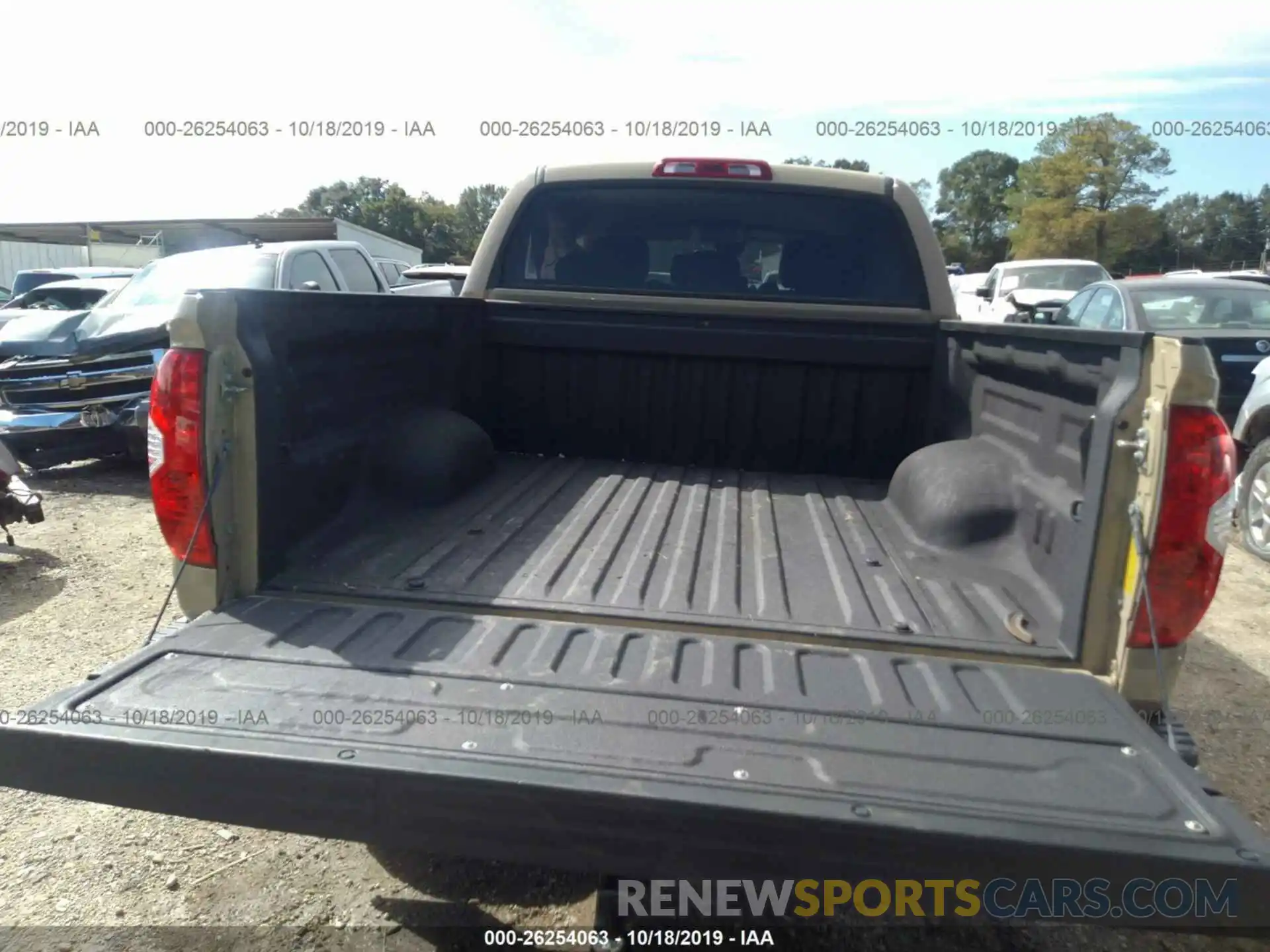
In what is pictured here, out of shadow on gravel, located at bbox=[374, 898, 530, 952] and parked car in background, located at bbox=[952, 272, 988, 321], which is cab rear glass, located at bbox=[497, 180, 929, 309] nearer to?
shadow on gravel, located at bbox=[374, 898, 530, 952]

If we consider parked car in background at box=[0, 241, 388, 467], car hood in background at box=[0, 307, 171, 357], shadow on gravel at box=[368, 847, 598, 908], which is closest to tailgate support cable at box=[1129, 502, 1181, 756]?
shadow on gravel at box=[368, 847, 598, 908]

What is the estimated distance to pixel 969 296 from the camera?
20.0 metres

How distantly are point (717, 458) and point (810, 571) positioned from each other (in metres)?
1.37

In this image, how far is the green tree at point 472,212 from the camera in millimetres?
67812

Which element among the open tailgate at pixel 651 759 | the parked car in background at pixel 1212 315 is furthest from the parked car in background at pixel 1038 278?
the open tailgate at pixel 651 759

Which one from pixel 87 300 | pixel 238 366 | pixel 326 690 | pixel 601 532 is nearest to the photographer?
pixel 326 690

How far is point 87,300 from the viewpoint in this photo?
1295 cm

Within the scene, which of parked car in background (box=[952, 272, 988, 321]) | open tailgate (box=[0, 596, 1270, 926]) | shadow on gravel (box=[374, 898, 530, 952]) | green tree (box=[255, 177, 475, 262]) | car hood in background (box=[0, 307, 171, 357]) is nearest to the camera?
open tailgate (box=[0, 596, 1270, 926])

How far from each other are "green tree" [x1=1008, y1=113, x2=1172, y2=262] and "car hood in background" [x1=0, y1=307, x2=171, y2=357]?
5312 centimetres

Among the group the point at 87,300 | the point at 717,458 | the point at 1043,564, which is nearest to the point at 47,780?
the point at 1043,564

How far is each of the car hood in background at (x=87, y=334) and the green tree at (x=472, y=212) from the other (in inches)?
2302

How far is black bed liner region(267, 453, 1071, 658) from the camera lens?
2.51 metres

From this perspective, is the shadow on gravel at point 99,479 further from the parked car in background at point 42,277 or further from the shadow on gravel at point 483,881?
the parked car in background at point 42,277

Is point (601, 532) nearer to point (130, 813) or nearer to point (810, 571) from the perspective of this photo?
point (810, 571)
